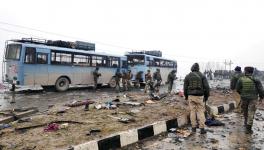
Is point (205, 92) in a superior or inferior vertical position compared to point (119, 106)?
superior

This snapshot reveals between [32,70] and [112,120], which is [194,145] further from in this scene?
[32,70]

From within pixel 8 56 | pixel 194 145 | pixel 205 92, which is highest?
pixel 8 56

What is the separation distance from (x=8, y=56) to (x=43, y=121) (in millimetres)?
10834

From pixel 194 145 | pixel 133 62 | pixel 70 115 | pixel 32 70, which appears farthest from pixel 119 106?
pixel 133 62

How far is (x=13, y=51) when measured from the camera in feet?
57.3

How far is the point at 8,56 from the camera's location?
17.7m

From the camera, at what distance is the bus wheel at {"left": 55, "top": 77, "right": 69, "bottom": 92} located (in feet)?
63.3

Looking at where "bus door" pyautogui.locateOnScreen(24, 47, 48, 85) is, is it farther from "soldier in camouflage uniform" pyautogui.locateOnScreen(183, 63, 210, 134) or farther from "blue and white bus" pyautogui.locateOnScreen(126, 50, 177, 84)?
"soldier in camouflage uniform" pyautogui.locateOnScreen(183, 63, 210, 134)

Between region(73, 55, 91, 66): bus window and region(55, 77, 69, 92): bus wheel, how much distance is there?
144cm

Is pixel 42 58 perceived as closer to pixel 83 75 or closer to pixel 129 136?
pixel 83 75

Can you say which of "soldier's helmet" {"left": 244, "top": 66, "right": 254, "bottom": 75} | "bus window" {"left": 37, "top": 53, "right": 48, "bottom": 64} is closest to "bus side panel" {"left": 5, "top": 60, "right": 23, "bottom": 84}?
"bus window" {"left": 37, "top": 53, "right": 48, "bottom": 64}

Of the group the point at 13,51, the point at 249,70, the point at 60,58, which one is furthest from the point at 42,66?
the point at 249,70

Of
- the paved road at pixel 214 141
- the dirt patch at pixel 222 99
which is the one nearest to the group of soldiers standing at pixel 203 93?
the paved road at pixel 214 141

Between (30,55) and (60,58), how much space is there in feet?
7.39
